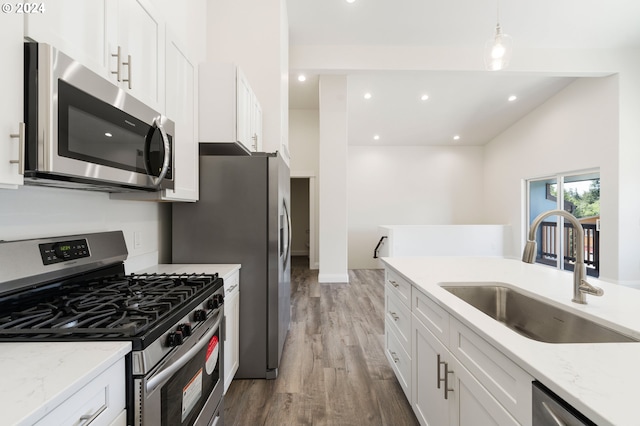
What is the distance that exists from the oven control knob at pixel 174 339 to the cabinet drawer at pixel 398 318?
1210 millimetres

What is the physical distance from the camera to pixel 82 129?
3.28 feet

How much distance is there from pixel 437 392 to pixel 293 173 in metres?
5.34

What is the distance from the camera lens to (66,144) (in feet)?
3.07

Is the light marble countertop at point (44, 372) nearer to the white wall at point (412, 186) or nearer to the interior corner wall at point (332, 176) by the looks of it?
the interior corner wall at point (332, 176)

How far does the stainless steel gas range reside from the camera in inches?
34.2

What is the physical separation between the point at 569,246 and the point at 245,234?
6.03 metres

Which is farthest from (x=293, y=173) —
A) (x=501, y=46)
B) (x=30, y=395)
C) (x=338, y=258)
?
(x=30, y=395)

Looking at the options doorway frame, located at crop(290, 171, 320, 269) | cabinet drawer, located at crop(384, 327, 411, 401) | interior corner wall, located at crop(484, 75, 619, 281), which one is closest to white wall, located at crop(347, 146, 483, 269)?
interior corner wall, located at crop(484, 75, 619, 281)

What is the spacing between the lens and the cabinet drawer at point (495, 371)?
756 mm

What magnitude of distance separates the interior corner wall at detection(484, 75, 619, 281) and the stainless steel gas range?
5.90m

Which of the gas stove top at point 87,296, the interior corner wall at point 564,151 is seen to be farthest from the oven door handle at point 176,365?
the interior corner wall at point 564,151

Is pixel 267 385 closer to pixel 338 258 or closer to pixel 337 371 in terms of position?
pixel 337 371

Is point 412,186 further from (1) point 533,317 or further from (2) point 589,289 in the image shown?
(2) point 589,289

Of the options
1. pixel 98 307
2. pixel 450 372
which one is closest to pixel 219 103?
pixel 98 307
